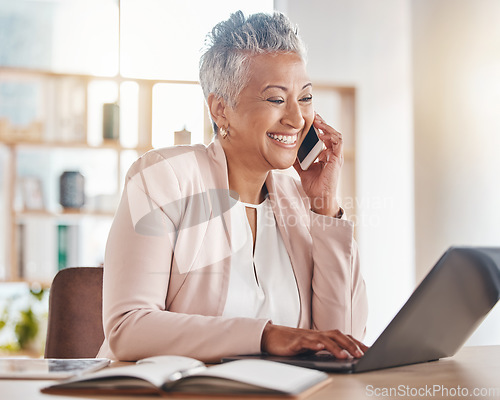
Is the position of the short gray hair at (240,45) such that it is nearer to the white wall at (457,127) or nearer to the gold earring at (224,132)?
the gold earring at (224,132)

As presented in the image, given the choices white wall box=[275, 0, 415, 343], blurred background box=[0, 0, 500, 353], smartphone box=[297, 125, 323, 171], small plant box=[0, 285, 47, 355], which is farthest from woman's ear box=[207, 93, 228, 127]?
small plant box=[0, 285, 47, 355]

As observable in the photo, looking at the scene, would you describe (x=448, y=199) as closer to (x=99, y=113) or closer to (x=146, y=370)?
(x=99, y=113)

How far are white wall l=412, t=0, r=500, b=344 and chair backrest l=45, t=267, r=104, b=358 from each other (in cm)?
206

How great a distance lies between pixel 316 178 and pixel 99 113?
2491 millimetres

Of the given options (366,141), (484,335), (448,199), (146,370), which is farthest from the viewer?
(366,141)

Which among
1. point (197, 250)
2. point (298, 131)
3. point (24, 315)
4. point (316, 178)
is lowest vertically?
point (24, 315)

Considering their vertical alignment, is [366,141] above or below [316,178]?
above

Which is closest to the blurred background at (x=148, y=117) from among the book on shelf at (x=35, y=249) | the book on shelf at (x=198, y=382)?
the book on shelf at (x=35, y=249)

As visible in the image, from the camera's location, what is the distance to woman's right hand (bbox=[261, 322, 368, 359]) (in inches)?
38.9

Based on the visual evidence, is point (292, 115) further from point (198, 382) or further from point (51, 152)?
point (51, 152)

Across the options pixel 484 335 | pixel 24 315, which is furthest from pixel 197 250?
pixel 24 315

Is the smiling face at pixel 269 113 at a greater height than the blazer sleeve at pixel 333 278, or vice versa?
the smiling face at pixel 269 113

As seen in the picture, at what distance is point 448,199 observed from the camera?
11.0 ft

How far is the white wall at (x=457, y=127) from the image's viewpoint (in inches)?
119
